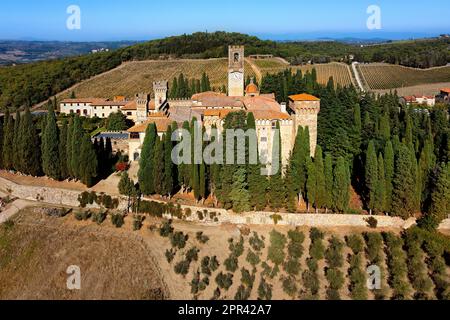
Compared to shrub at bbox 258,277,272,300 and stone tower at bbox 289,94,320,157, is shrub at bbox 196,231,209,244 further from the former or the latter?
stone tower at bbox 289,94,320,157

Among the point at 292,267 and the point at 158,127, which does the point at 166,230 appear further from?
the point at 158,127

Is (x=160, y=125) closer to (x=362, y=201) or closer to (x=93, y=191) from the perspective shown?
(x=93, y=191)

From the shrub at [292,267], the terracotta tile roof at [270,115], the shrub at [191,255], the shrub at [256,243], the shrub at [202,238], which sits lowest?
the shrub at [292,267]

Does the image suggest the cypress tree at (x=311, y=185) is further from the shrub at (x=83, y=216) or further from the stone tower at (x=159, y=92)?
the stone tower at (x=159, y=92)

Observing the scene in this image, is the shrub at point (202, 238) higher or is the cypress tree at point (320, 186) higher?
the cypress tree at point (320, 186)

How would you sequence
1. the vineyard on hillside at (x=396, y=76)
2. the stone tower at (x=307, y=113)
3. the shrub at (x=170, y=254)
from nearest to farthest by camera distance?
1. the shrub at (x=170, y=254)
2. the stone tower at (x=307, y=113)
3. the vineyard on hillside at (x=396, y=76)

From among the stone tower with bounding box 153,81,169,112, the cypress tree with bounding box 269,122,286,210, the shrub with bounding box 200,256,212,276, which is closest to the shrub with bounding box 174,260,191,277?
the shrub with bounding box 200,256,212,276

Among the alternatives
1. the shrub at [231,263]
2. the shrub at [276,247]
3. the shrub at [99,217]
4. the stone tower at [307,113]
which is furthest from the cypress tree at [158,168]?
the stone tower at [307,113]

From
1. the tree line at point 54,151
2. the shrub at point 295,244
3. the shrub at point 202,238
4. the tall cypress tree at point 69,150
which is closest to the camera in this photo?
the shrub at point 295,244
